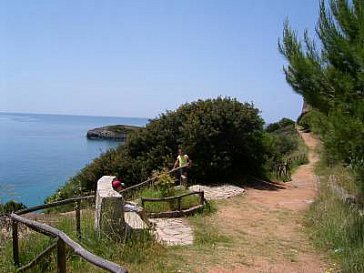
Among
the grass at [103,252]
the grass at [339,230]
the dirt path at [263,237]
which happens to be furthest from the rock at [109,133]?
the grass at [103,252]

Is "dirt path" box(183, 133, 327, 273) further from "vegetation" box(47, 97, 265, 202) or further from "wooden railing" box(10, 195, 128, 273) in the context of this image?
"vegetation" box(47, 97, 265, 202)

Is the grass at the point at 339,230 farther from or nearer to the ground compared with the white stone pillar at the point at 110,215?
nearer to the ground

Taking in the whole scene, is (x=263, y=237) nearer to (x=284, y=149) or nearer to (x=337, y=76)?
(x=337, y=76)

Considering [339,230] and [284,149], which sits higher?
[284,149]

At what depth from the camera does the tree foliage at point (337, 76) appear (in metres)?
7.74

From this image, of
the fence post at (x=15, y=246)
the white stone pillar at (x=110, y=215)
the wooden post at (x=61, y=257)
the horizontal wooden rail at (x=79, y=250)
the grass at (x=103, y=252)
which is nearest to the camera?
the horizontal wooden rail at (x=79, y=250)

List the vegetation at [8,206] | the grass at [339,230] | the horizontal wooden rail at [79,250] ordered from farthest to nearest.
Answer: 1. the vegetation at [8,206]
2. the grass at [339,230]
3. the horizontal wooden rail at [79,250]

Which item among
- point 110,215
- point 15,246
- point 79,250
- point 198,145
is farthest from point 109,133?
point 79,250

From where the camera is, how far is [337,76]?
8297 millimetres

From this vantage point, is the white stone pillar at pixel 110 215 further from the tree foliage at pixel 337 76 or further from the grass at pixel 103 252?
the tree foliage at pixel 337 76

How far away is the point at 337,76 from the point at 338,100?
451mm

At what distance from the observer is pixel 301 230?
9.80 m

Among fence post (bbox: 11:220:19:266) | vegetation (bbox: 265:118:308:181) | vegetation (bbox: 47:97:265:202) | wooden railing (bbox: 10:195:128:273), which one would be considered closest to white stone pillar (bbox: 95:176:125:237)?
wooden railing (bbox: 10:195:128:273)

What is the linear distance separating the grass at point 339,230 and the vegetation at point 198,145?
6.23 metres
